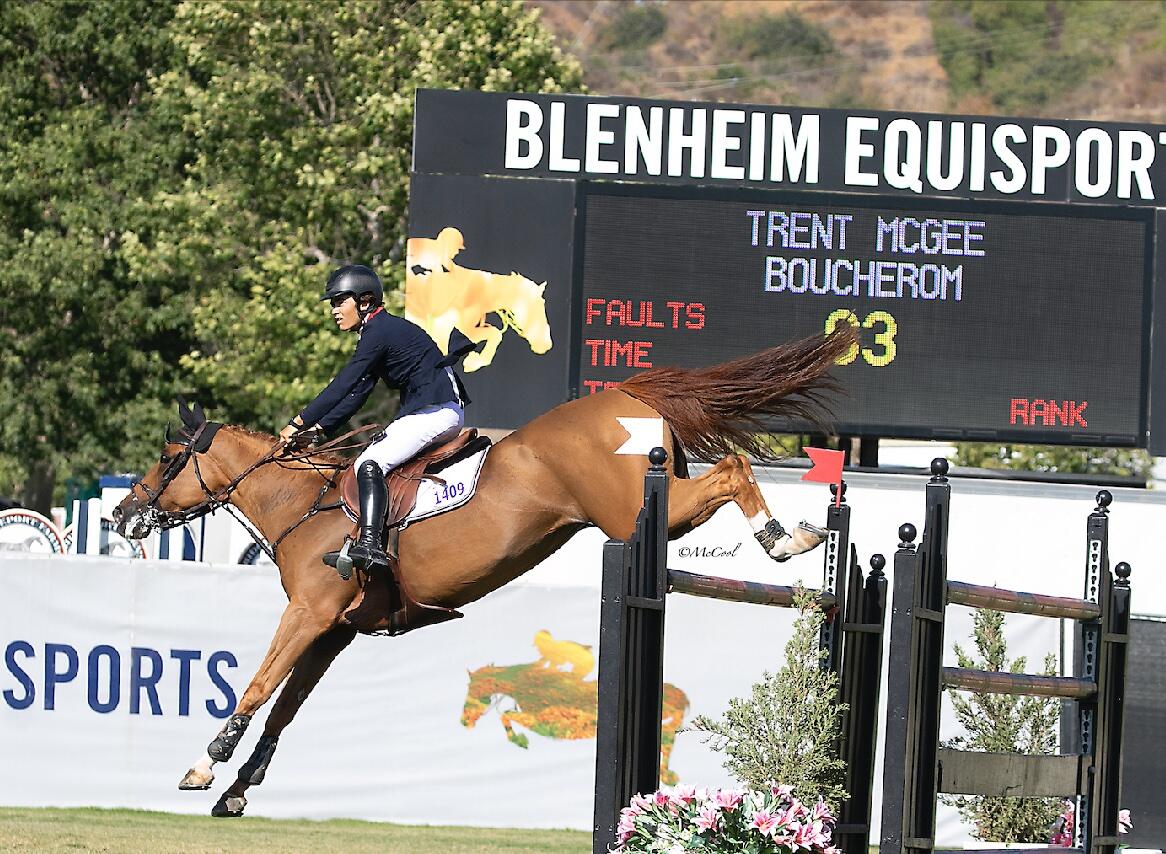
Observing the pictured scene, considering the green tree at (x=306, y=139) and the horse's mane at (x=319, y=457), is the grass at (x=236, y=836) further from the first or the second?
the green tree at (x=306, y=139)

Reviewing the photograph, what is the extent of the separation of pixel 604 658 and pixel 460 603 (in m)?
1.93

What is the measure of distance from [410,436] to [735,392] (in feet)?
4.68

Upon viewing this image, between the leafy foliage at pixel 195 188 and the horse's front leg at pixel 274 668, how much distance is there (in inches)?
815

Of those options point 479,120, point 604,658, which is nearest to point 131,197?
point 479,120

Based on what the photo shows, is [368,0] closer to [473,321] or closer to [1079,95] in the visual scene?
[473,321]

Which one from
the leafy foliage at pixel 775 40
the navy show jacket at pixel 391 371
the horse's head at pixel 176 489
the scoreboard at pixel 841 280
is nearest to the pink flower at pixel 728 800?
the navy show jacket at pixel 391 371

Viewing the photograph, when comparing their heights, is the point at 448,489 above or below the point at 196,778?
above

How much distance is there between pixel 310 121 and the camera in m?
31.1

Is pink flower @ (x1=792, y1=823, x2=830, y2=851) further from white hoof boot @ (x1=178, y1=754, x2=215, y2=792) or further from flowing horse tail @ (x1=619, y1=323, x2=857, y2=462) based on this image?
white hoof boot @ (x1=178, y1=754, x2=215, y2=792)

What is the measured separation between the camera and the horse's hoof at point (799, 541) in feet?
23.2

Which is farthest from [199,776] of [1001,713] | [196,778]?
[1001,713]

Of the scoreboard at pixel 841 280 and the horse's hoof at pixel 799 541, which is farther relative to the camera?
the scoreboard at pixel 841 280

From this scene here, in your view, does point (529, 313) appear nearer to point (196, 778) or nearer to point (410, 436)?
Answer: point (410, 436)

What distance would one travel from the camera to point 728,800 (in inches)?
255
